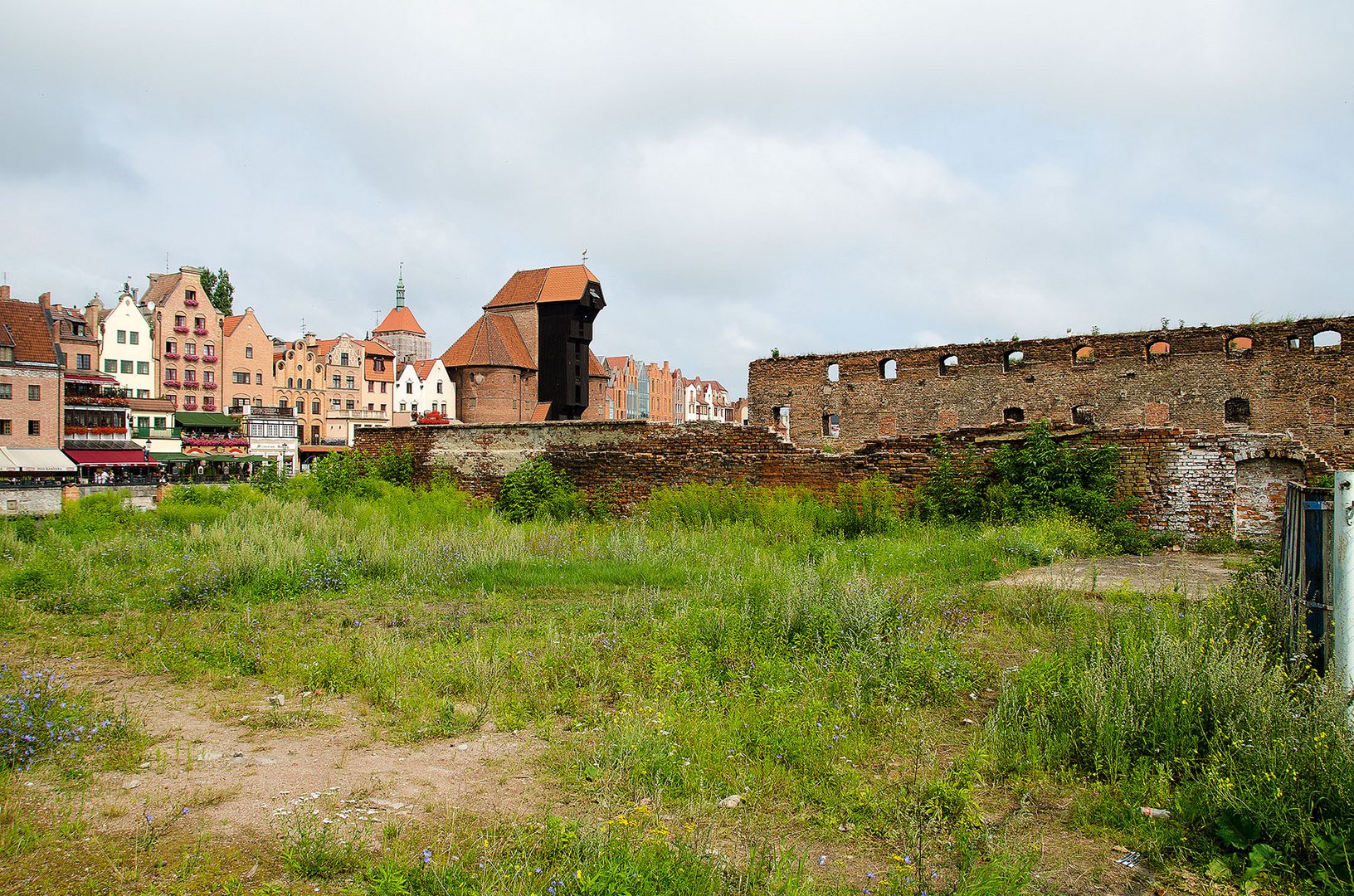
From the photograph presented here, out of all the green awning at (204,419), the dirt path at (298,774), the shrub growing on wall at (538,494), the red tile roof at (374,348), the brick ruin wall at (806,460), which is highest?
the red tile roof at (374,348)

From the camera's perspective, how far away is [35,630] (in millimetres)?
7371

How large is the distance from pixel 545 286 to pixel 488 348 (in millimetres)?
7607

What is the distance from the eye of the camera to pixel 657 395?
11412 cm

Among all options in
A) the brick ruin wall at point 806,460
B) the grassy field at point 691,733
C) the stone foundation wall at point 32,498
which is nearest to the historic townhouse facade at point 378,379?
the stone foundation wall at point 32,498

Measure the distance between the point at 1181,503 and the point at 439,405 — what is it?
70254 mm

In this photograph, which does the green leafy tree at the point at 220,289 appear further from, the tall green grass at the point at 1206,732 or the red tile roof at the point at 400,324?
the tall green grass at the point at 1206,732

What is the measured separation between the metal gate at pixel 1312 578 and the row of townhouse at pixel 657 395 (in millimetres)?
87431

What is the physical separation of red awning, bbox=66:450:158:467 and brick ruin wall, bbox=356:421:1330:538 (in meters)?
41.1

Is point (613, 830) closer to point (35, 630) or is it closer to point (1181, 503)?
point (35, 630)

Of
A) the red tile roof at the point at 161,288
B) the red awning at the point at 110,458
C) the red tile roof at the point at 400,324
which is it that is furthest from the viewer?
the red tile roof at the point at 400,324

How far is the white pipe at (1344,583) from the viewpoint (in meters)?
3.80

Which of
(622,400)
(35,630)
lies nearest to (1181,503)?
(35,630)

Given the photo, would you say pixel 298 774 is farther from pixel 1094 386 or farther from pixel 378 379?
pixel 378 379

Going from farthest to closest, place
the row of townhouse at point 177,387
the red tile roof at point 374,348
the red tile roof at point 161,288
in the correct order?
the red tile roof at point 374,348
the red tile roof at point 161,288
the row of townhouse at point 177,387
